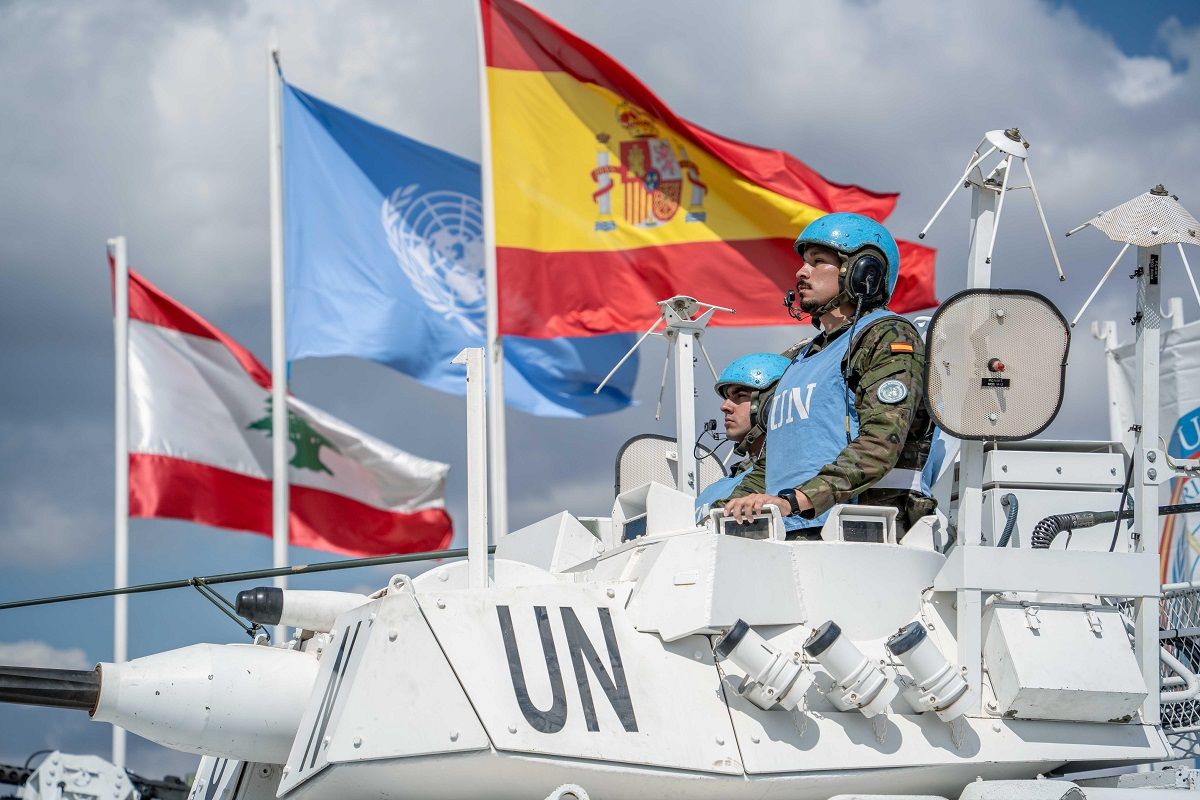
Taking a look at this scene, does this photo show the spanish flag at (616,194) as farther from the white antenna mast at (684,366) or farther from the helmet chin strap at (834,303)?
the helmet chin strap at (834,303)

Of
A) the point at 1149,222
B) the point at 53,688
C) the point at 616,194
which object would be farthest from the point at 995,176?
the point at 616,194

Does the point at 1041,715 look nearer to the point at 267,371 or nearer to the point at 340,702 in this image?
the point at 340,702

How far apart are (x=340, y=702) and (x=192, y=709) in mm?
1483

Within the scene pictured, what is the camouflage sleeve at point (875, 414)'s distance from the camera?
25.5 ft

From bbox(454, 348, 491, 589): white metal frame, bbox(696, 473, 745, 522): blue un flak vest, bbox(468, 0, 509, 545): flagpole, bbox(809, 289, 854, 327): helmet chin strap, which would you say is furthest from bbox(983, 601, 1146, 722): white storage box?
bbox(468, 0, 509, 545): flagpole

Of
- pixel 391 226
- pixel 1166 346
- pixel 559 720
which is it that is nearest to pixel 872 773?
pixel 559 720

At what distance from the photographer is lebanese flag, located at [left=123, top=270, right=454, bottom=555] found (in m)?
20.5

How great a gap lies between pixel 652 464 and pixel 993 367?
14.2 feet

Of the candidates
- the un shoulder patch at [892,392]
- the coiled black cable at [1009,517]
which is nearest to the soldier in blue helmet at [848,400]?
the un shoulder patch at [892,392]

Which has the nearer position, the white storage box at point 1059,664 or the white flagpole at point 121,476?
the white storage box at point 1059,664

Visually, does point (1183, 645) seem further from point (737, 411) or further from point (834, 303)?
point (737, 411)

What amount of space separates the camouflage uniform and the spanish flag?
10.1 m

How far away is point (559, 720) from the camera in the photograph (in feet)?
21.6

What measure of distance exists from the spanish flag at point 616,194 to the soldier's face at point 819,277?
31.7 ft
